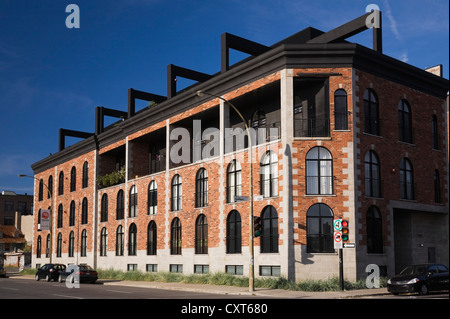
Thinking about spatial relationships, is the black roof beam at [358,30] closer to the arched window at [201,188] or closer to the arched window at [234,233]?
the arched window at [201,188]

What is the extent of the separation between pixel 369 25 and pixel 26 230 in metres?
83.8

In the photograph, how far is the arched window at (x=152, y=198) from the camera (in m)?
44.8

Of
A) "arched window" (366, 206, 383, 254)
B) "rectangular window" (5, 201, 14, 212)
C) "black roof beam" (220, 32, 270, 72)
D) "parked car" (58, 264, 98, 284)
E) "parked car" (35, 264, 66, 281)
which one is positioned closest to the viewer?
"arched window" (366, 206, 383, 254)

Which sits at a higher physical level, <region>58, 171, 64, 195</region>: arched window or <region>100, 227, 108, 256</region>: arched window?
Result: <region>58, 171, 64, 195</region>: arched window

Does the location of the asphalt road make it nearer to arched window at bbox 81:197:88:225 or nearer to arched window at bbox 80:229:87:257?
arched window at bbox 80:229:87:257

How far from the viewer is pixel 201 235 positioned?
3875 cm

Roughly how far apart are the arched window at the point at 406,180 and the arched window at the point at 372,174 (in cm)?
270

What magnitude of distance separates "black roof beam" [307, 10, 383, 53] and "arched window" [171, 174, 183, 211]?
14652 millimetres

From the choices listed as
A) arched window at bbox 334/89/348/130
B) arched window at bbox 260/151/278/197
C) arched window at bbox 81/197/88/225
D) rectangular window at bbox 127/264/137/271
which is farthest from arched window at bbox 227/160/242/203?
arched window at bbox 81/197/88/225

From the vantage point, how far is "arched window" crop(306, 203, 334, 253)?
101ft

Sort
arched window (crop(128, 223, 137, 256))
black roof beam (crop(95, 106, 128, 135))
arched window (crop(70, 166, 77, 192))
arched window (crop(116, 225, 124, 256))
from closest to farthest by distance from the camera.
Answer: arched window (crop(128, 223, 137, 256)) < arched window (crop(116, 225, 124, 256)) < black roof beam (crop(95, 106, 128, 135)) < arched window (crop(70, 166, 77, 192))

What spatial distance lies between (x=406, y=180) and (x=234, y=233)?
11.5 meters
